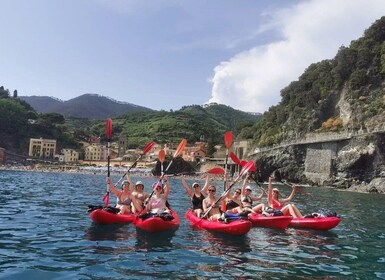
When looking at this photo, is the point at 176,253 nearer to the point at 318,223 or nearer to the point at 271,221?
the point at 271,221

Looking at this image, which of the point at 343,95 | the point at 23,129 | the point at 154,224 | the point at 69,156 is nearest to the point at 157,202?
the point at 154,224

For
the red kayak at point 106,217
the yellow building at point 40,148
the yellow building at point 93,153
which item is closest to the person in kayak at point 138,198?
the red kayak at point 106,217

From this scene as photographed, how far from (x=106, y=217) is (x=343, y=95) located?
209 feet

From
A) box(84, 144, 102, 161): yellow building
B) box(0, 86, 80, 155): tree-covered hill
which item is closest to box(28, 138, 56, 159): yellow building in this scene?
box(0, 86, 80, 155): tree-covered hill

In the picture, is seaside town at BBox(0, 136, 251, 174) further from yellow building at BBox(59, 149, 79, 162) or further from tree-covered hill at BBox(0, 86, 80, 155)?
tree-covered hill at BBox(0, 86, 80, 155)

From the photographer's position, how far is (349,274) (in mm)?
8781

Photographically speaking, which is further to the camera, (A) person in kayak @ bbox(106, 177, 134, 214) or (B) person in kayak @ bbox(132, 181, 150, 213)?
(A) person in kayak @ bbox(106, 177, 134, 214)

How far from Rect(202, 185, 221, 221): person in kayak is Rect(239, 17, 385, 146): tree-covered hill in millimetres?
47724

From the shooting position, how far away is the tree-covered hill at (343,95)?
205ft

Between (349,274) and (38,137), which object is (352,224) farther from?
(38,137)

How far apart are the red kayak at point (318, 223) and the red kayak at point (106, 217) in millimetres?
6513

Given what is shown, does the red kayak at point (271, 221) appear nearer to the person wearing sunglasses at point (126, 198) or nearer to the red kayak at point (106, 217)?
the person wearing sunglasses at point (126, 198)

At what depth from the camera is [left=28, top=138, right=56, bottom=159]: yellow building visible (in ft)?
437

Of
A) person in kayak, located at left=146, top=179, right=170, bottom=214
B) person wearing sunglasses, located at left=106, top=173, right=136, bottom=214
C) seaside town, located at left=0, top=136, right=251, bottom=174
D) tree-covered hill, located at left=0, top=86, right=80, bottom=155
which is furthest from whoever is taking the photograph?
tree-covered hill, located at left=0, top=86, right=80, bottom=155
